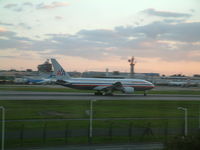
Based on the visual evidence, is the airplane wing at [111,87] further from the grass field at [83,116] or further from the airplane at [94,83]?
the grass field at [83,116]

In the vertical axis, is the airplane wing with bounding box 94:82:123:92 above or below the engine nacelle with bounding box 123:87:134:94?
above

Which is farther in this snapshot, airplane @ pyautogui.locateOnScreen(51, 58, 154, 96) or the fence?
airplane @ pyautogui.locateOnScreen(51, 58, 154, 96)

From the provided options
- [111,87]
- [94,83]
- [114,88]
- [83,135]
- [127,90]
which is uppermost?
[94,83]

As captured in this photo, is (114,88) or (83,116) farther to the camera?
(114,88)

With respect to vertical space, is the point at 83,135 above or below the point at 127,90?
below

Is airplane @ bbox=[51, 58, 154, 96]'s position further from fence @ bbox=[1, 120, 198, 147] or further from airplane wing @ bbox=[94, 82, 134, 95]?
fence @ bbox=[1, 120, 198, 147]

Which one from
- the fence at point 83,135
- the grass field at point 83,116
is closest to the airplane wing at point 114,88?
the grass field at point 83,116

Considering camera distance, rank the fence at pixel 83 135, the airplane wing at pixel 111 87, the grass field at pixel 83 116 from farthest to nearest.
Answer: the airplane wing at pixel 111 87 < the grass field at pixel 83 116 < the fence at pixel 83 135

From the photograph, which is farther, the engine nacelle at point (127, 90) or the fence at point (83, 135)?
the engine nacelle at point (127, 90)

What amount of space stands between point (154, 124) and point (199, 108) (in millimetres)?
16382

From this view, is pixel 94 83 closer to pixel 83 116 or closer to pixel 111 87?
pixel 111 87

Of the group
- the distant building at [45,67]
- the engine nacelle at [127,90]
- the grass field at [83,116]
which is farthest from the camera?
the distant building at [45,67]

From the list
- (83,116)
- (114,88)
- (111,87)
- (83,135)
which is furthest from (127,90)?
(83,135)

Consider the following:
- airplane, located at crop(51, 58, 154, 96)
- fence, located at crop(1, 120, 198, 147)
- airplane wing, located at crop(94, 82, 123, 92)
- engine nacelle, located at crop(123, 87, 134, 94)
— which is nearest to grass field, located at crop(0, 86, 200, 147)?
fence, located at crop(1, 120, 198, 147)
